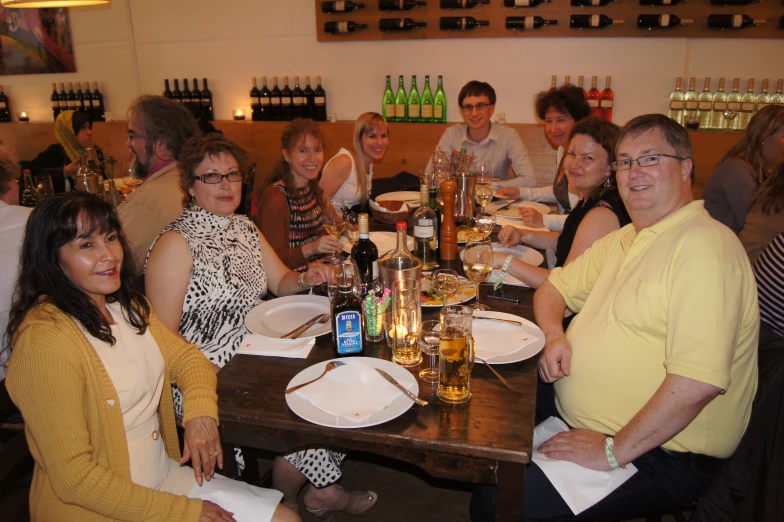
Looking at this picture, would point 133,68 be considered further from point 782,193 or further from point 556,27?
point 782,193

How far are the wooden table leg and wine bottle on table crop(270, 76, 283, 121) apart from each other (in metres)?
4.85

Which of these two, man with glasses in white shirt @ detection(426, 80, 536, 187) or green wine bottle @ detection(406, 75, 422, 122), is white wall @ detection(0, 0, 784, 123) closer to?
green wine bottle @ detection(406, 75, 422, 122)

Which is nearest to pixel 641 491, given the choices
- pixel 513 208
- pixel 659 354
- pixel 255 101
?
pixel 659 354

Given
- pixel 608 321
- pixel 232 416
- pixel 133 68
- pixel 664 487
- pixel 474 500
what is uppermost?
pixel 133 68

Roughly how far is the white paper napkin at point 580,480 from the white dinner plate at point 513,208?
6.00 ft

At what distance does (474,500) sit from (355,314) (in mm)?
691

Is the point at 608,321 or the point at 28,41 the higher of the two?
the point at 28,41

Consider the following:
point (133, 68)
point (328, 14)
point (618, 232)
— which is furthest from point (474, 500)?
point (133, 68)

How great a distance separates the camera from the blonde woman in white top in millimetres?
3406

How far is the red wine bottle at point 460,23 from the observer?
470 centimetres

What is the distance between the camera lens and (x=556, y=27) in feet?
15.0

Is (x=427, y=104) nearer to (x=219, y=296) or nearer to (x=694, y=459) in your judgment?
(x=219, y=296)

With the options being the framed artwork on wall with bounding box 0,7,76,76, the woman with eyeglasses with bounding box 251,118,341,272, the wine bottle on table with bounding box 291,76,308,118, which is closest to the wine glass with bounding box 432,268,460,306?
the woman with eyeglasses with bounding box 251,118,341,272

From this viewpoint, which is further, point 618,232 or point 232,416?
point 618,232
